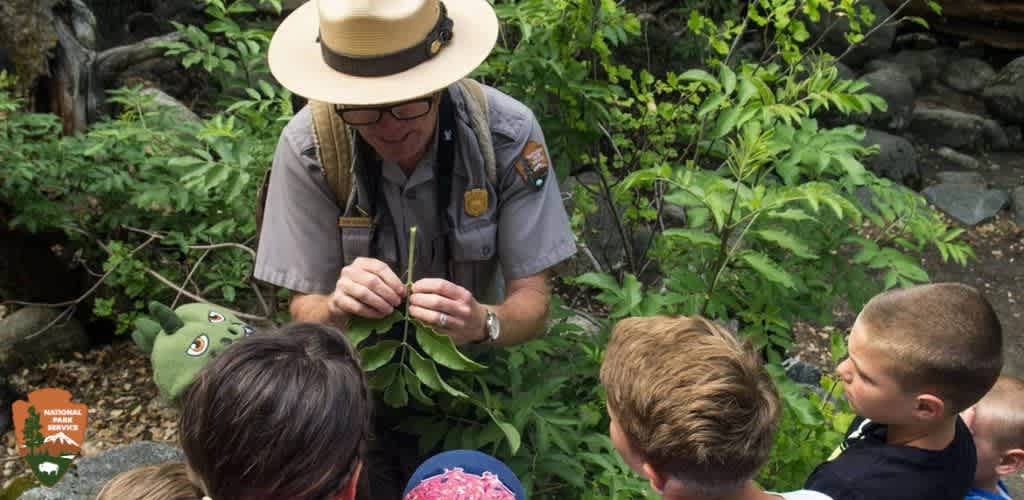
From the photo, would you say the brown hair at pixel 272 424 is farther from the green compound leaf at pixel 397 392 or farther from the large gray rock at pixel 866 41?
the large gray rock at pixel 866 41

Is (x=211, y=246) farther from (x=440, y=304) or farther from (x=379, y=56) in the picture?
(x=440, y=304)

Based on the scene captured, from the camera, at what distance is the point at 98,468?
10.1 ft

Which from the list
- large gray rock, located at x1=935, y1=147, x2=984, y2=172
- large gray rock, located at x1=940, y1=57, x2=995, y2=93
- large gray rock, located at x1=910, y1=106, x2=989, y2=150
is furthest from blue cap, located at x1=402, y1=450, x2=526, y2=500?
large gray rock, located at x1=940, y1=57, x2=995, y2=93

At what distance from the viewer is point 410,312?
2.00 meters

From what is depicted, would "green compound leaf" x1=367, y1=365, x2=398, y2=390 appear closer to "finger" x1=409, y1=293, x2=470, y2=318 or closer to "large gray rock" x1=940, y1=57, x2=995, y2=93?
"finger" x1=409, y1=293, x2=470, y2=318

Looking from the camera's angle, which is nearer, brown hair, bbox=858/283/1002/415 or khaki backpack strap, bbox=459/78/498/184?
brown hair, bbox=858/283/1002/415

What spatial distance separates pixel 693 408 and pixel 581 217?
2394 mm

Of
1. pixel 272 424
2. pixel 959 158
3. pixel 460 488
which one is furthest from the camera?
pixel 959 158

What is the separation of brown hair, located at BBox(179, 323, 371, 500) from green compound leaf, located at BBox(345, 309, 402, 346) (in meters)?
0.41

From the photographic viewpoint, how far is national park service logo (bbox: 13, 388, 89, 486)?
202 centimetres

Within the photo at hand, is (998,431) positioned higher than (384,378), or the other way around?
(384,378)

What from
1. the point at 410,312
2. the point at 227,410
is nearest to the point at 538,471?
the point at 410,312

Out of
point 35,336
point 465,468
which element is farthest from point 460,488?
point 35,336

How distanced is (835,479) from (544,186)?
1.01 meters
